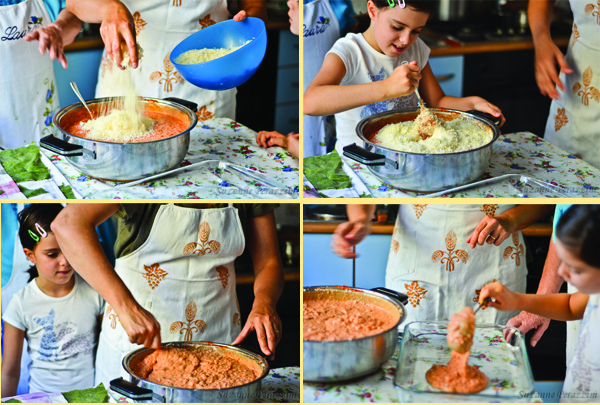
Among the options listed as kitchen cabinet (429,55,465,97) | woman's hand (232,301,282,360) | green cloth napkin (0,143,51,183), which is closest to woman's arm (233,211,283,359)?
woman's hand (232,301,282,360)

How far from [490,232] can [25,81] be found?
2.43ft

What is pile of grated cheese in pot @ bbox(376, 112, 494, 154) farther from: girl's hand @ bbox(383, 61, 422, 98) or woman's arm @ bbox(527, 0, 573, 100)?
woman's arm @ bbox(527, 0, 573, 100)

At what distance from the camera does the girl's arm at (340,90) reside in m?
0.81

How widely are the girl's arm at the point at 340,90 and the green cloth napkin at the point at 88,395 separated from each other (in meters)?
0.51

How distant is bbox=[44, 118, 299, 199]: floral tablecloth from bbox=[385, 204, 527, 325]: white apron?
18cm

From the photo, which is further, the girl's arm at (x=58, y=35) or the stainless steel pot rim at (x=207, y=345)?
the girl's arm at (x=58, y=35)

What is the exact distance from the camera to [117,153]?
0.78 meters

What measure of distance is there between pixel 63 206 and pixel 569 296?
0.71 metres

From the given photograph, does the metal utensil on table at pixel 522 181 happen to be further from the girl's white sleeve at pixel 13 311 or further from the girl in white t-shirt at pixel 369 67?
the girl's white sleeve at pixel 13 311

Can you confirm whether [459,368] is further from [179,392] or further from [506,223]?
[179,392]

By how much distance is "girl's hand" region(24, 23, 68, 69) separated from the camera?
2.98 feet

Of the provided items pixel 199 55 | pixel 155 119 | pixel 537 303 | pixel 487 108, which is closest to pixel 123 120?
pixel 155 119

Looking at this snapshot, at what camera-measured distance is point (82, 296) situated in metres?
0.96

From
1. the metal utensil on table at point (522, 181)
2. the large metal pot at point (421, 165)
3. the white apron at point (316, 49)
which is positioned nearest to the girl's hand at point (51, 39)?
the white apron at point (316, 49)
